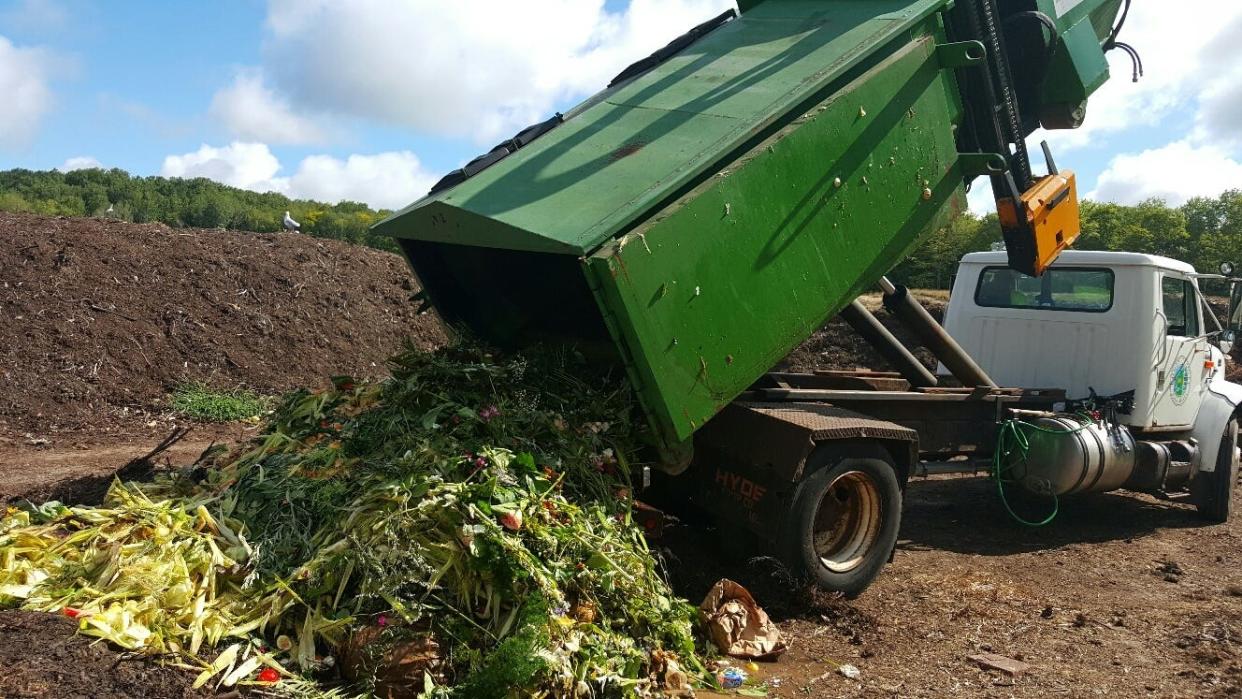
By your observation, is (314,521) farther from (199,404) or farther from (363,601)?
(199,404)

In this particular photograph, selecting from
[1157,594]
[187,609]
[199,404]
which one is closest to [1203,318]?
[1157,594]

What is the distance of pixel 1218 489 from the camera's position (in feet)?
25.1

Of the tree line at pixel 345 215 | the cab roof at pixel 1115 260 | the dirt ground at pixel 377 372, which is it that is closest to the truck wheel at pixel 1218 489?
the dirt ground at pixel 377 372

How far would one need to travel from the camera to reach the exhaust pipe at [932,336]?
6.71 meters

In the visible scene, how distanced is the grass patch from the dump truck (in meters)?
5.45

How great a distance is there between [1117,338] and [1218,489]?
1.69 metres

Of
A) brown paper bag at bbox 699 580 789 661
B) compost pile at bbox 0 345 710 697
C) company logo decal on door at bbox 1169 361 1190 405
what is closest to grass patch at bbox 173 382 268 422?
Result: compost pile at bbox 0 345 710 697

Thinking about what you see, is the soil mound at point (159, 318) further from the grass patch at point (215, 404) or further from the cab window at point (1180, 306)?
the cab window at point (1180, 306)

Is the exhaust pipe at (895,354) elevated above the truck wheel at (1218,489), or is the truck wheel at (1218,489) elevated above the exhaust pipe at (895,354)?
the exhaust pipe at (895,354)

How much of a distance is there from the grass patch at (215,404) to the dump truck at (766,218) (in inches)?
215

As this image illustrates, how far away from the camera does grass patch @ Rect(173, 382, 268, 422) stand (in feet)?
32.9

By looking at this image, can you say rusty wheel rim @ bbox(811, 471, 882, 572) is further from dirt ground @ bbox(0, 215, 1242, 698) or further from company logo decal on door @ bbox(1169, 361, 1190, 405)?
company logo decal on door @ bbox(1169, 361, 1190, 405)

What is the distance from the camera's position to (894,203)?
206 inches

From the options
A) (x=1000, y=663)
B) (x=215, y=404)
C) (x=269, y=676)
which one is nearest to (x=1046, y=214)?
(x=1000, y=663)
